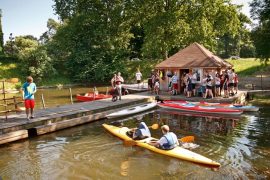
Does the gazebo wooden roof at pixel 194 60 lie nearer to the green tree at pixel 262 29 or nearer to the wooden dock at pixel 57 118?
the wooden dock at pixel 57 118

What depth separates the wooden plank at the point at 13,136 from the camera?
14078 millimetres

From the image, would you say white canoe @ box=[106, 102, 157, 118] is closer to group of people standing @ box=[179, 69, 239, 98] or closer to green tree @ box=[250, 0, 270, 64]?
group of people standing @ box=[179, 69, 239, 98]

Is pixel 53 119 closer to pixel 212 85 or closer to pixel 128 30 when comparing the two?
pixel 212 85

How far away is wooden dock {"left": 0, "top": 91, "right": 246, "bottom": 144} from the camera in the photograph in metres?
14.8

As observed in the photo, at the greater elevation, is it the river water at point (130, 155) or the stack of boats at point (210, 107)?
the stack of boats at point (210, 107)

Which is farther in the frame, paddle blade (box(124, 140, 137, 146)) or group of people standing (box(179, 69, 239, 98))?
group of people standing (box(179, 69, 239, 98))

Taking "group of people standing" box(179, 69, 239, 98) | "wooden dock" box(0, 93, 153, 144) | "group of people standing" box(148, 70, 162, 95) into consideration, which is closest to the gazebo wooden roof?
"group of people standing" box(179, 69, 239, 98)

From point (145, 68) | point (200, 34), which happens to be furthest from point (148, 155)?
point (145, 68)

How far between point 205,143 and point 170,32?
81.5 feet

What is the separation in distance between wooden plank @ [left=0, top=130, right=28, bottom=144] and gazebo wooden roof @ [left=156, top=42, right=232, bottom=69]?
13.5 metres

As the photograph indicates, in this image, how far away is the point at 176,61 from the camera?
2573cm

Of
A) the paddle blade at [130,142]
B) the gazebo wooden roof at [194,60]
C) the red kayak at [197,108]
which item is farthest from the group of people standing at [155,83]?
the paddle blade at [130,142]

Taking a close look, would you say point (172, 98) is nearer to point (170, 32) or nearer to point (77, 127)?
point (77, 127)

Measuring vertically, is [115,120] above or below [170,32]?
below
